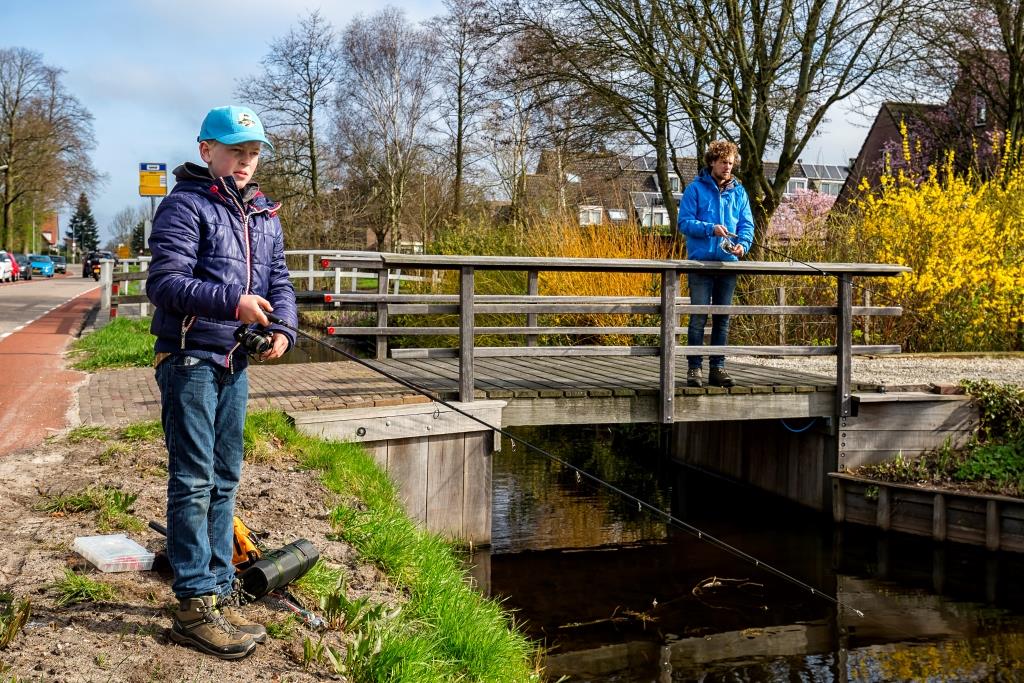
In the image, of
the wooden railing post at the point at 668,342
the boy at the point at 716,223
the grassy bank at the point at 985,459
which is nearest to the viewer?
the boy at the point at 716,223

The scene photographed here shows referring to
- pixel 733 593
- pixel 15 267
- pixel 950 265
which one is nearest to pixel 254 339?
pixel 733 593

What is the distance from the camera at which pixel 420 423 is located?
25.4ft

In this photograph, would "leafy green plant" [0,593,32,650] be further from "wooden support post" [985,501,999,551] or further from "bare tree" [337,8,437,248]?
"bare tree" [337,8,437,248]

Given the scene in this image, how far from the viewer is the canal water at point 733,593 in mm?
6262

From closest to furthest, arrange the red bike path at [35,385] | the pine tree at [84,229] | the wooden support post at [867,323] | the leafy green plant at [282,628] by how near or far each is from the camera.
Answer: the leafy green plant at [282,628], the red bike path at [35,385], the wooden support post at [867,323], the pine tree at [84,229]

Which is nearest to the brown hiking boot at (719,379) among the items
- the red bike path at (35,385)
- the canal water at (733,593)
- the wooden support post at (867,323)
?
the canal water at (733,593)

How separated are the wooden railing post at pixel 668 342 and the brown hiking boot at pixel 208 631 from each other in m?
5.65

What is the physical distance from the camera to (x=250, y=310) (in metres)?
3.42

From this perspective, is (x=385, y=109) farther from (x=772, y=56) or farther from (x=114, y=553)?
(x=114, y=553)

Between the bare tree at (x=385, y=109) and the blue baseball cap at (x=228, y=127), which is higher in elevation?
the bare tree at (x=385, y=109)

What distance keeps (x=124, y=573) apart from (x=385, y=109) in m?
37.8

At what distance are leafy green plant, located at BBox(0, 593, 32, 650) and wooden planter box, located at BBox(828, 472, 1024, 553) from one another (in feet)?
25.4

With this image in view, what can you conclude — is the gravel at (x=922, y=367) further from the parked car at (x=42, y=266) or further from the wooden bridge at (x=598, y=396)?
the parked car at (x=42, y=266)

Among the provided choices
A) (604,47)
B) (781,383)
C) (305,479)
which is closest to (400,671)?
(305,479)
